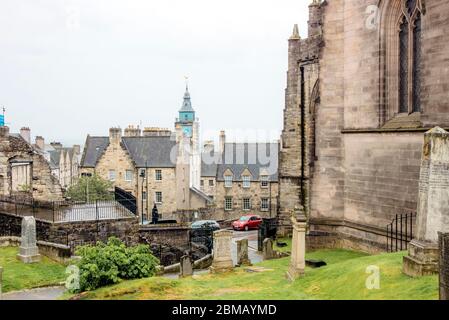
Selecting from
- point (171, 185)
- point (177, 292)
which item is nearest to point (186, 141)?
point (171, 185)

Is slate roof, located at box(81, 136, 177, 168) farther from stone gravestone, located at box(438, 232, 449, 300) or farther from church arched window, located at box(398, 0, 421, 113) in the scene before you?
stone gravestone, located at box(438, 232, 449, 300)

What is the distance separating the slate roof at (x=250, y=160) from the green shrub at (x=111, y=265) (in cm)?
4538

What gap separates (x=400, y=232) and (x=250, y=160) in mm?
47903

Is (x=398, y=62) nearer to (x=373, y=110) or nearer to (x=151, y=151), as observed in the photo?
(x=373, y=110)

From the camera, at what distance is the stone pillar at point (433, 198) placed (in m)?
11.1

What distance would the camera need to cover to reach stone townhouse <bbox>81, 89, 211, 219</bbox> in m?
56.6

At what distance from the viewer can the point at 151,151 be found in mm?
57938

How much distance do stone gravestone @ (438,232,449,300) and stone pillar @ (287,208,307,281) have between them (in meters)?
5.67

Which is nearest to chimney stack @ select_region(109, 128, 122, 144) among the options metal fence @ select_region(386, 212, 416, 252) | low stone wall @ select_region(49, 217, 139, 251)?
low stone wall @ select_region(49, 217, 139, 251)

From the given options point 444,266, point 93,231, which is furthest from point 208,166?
point 444,266

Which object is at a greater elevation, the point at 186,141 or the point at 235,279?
the point at 186,141

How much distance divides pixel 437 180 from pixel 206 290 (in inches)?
263
